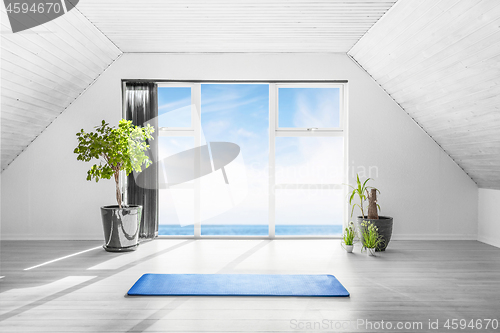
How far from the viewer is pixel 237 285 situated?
3.28 meters

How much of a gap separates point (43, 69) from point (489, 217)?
603 centimetres

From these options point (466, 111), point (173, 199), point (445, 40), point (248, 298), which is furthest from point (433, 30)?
point (173, 199)

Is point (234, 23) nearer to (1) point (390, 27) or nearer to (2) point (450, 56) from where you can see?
(1) point (390, 27)

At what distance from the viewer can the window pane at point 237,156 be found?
1120 cm

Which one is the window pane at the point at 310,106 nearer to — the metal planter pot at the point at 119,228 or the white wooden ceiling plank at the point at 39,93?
the white wooden ceiling plank at the point at 39,93

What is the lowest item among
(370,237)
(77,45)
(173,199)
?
(173,199)

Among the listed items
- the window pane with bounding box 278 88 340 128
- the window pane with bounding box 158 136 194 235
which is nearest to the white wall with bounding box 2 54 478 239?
the window pane with bounding box 158 136 194 235

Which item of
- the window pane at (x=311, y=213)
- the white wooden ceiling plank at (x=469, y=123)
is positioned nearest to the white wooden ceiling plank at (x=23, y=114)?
the white wooden ceiling plank at (x=469, y=123)

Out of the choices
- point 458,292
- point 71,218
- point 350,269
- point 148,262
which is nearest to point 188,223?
point 71,218

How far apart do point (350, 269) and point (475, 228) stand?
8.92 ft

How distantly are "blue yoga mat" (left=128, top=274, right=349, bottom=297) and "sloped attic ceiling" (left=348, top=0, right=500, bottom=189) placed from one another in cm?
235

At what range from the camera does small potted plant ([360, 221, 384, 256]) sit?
175 inches

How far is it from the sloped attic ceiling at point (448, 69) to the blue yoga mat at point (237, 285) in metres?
2.35

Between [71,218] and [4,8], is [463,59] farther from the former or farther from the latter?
[71,218]
